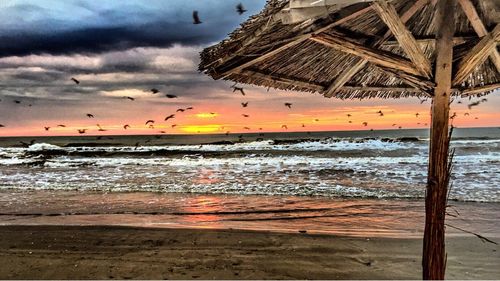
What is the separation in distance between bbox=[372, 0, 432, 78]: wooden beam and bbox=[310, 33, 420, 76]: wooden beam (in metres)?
0.09

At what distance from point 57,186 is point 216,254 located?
11.9 meters

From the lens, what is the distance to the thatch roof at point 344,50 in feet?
9.20

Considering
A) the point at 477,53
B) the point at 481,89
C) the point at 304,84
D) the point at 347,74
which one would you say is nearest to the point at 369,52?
the point at 477,53

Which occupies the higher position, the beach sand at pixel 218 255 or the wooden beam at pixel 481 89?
the wooden beam at pixel 481 89

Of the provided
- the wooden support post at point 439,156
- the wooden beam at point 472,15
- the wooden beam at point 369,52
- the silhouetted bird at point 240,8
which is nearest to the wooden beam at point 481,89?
the wooden beam at point 472,15

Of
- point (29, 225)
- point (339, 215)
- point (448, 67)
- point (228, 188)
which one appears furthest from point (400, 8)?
point (228, 188)

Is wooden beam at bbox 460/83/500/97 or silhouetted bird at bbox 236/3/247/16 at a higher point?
silhouetted bird at bbox 236/3/247/16

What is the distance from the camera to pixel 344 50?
2.98 metres

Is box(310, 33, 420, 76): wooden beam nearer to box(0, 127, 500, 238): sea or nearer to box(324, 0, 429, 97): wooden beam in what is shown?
box(324, 0, 429, 97): wooden beam

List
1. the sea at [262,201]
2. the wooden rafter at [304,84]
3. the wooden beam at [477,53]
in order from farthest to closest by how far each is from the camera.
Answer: the sea at [262,201]
the wooden rafter at [304,84]
the wooden beam at [477,53]

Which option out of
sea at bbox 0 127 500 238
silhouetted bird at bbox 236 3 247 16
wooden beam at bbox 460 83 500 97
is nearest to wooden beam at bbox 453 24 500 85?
wooden beam at bbox 460 83 500 97

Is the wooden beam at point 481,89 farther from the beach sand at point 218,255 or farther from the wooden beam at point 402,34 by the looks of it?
the beach sand at point 218,255

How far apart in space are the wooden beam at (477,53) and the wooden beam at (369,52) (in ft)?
1.00

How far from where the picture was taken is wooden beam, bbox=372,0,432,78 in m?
2.53
